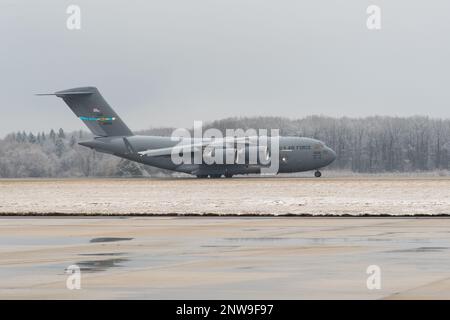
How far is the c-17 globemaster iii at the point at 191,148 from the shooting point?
86562 mm

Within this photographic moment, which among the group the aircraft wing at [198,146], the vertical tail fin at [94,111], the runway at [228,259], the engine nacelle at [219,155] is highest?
the vertical tail fin at [94,111]

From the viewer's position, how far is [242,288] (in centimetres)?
1691

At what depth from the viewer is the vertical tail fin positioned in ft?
298

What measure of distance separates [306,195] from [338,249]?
1314 inches

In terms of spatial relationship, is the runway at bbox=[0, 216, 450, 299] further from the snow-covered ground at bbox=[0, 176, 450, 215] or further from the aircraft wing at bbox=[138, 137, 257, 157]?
the aircraft wing at bbox=[138, 137, 257, 157]

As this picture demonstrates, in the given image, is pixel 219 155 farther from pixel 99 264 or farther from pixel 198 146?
pixel 99 264

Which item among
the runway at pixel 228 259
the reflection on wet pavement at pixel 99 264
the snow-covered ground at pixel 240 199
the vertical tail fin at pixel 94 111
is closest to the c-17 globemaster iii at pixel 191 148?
the vertical tail fin at pixel 94 111

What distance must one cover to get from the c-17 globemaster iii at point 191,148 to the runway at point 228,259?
51184mm

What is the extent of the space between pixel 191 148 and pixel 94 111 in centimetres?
1102

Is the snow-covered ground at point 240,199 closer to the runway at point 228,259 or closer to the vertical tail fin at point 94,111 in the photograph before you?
the runway at point 228,259

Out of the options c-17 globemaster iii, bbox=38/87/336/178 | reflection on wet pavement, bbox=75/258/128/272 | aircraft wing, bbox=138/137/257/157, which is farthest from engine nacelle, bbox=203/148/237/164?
reflection on wet pavement, bbox=75/258/128/272

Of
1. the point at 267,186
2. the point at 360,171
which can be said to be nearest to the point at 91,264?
the point at 267,186

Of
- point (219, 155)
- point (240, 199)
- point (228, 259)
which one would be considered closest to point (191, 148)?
point (219, 155)

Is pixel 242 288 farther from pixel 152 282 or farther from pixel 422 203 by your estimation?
pixel 422 203
